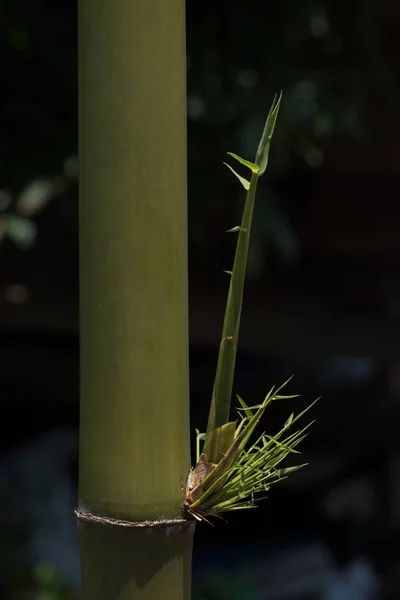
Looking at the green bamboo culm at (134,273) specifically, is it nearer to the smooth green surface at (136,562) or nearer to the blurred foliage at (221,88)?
the smooth green surface at (136,562)

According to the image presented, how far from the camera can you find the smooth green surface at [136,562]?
36 centimetres

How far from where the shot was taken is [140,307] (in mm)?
345

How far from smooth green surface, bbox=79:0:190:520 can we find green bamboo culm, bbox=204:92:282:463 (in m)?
0.01

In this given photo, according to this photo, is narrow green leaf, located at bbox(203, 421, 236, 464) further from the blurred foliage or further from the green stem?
the blurred foliage

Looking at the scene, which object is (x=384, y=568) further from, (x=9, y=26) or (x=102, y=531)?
(x=102, y=531)

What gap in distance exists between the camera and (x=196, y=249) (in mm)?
1625

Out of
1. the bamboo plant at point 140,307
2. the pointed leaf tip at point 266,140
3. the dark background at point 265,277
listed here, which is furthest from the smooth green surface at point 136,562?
the dark background at point 265,277

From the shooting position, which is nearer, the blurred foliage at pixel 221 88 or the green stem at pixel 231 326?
the green stem at pixel 231 326

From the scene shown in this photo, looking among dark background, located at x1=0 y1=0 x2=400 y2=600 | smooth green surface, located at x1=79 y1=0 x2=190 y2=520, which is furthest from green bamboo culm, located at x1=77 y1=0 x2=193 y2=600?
dark background, located at x1=0 y1=0 x2=400 y2=600

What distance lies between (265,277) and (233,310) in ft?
4.97

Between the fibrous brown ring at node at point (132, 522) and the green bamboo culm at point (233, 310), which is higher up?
the green bamboo culm at point (233, 310)

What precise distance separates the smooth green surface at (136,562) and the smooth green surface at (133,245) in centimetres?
1

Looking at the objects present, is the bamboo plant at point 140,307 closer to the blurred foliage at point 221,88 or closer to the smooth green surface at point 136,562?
the smooth green surface at point 136,562

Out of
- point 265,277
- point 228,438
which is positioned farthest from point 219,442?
point 265,277
